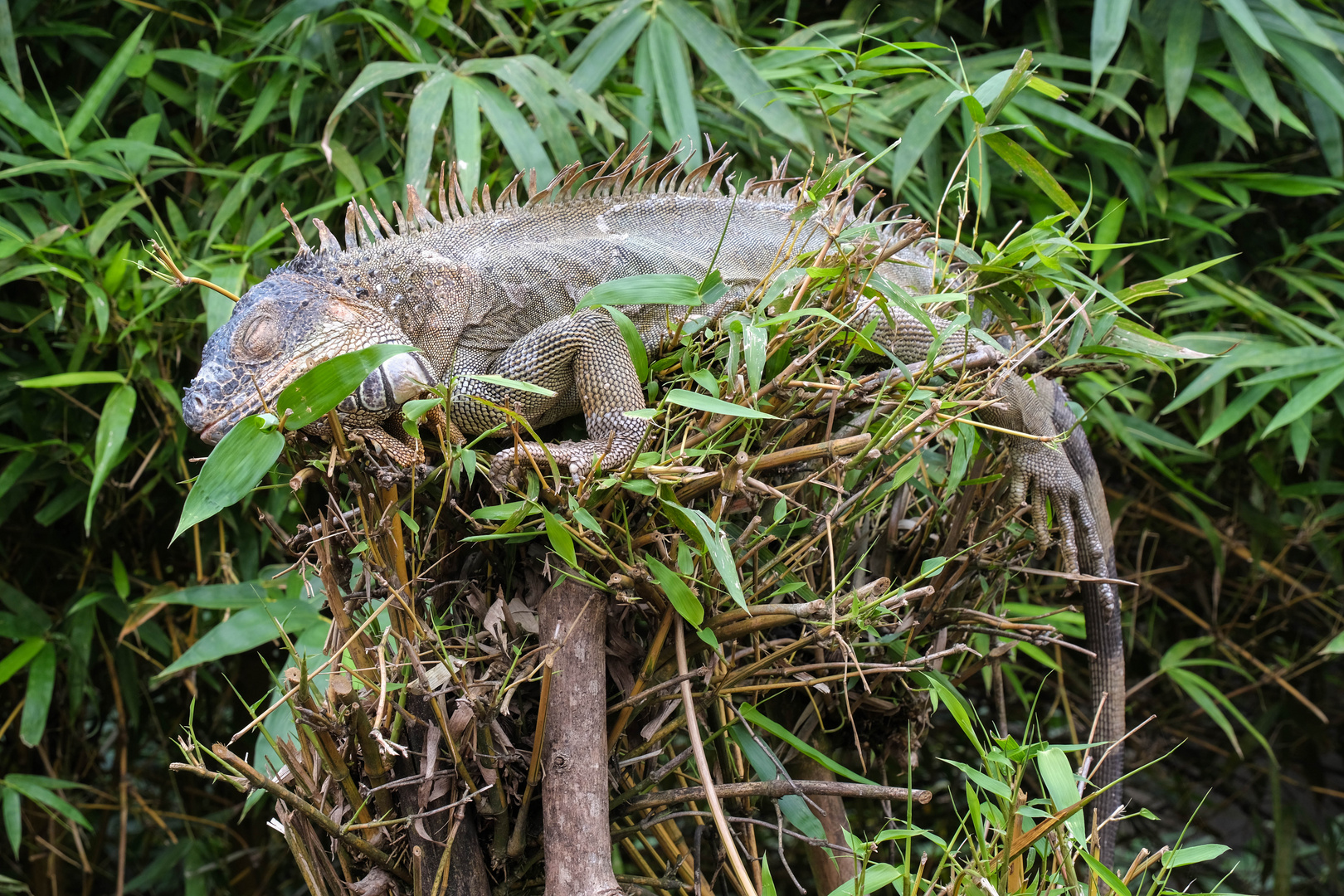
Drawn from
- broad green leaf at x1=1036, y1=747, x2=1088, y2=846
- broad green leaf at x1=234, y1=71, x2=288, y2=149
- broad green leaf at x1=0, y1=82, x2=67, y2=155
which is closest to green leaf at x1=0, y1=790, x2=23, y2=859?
broad green leaf at x1=0, y1=82, x2=67, y2=155

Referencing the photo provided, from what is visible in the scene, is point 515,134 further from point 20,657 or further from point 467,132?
point 20,657

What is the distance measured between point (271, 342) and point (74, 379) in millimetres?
985

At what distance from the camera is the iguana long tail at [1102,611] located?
5.84ft

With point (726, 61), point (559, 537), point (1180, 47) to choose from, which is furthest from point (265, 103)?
point (1180, 47)

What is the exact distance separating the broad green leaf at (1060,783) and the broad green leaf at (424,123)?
1375 millimetres

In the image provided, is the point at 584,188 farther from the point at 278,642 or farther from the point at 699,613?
the point at 278,642

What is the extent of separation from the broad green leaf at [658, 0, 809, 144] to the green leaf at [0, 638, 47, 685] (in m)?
1.81

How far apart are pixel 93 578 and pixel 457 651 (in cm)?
185

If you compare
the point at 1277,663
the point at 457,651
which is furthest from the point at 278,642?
the point at 1277,663

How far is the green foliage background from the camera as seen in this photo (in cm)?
214

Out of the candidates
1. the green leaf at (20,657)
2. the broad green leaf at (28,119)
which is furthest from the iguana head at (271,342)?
the green leaf at (20,657)

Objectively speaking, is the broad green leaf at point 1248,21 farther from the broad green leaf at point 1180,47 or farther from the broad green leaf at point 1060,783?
the broad green leaf at point 1060,783

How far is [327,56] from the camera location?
7.54 feet

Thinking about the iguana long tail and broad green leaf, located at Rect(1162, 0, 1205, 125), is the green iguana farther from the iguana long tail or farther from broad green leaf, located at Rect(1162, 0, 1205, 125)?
broad green leaf, located at Rect(1162, 0, 1205, 125)
